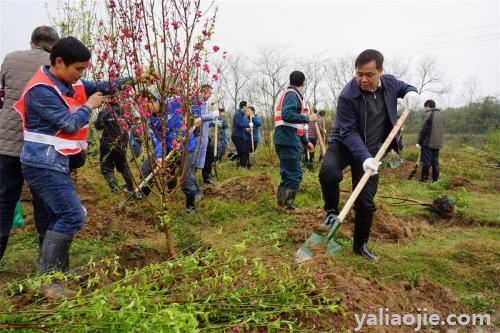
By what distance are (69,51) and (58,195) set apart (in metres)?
0.96

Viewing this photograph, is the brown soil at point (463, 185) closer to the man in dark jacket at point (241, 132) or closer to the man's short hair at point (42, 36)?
the man in dark jacket at point (241, 132)

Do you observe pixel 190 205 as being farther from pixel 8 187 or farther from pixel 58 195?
pixel 58 195

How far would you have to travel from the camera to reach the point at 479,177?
10.3 metres

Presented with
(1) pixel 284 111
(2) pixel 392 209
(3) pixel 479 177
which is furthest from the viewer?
(3) pixel 479 177

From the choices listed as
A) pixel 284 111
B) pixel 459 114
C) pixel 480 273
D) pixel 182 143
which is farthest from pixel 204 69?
pixel 459 114

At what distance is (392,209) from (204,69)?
4232 millimetres

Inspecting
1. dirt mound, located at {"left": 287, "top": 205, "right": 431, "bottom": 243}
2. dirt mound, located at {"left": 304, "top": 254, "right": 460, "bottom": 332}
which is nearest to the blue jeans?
dirt mound, located at {"left": 304, "top": 254, "right": 460, "bottom": 332}

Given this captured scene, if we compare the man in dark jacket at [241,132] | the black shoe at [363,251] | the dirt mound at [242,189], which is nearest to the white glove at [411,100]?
the black shoe at [363,251]

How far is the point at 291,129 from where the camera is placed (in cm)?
547

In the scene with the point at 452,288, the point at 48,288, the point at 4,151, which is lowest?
the point at 452,288

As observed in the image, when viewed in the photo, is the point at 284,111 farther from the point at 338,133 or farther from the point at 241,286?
the point at 241,286

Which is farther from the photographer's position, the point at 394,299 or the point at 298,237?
the point at 298,237

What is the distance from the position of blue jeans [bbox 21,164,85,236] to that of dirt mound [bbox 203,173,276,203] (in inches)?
145

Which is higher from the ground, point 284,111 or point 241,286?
point 284,111
